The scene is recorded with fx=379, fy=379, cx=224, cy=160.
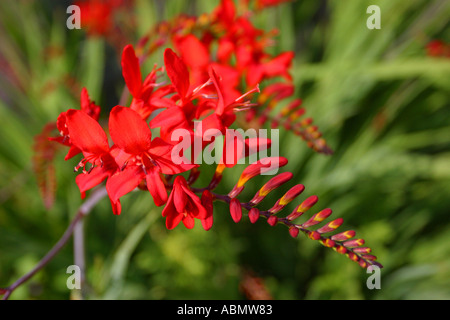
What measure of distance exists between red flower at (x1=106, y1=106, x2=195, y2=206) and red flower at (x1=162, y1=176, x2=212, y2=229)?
0.6 inches

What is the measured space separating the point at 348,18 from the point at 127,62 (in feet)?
3.43

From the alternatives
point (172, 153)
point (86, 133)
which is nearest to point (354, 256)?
point (172, 153)

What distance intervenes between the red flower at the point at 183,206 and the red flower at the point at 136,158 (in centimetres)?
1

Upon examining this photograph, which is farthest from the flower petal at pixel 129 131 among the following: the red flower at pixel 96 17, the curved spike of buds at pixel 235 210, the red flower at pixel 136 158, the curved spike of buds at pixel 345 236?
the red flower at pixel 96 17

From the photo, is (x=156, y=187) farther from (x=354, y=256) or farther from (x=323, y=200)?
(x=323, y=200)

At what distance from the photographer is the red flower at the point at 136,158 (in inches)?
18.0

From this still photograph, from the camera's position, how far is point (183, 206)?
0.46m

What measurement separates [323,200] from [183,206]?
0.73 metres

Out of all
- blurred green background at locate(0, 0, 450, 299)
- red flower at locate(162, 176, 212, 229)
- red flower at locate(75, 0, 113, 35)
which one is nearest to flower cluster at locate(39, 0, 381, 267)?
red flower at locate(162, 176, 212, 229)

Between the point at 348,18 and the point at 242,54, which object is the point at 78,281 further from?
the point at 348,18

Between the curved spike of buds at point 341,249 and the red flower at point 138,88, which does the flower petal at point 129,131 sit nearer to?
the red flower at point 138,88

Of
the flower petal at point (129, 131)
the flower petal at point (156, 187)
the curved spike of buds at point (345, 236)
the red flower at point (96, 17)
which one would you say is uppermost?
the red flower at point (96, 17)

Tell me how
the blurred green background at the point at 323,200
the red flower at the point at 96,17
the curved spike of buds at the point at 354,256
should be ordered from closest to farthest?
the curved spike of buds at the point at 354,256 < the blurred green background at the point at 323,200 < the red flower at the point at 96,17
